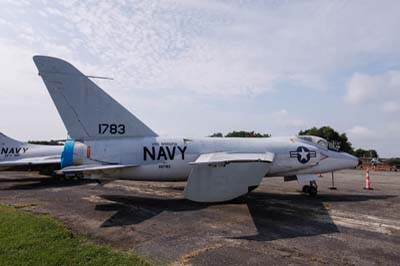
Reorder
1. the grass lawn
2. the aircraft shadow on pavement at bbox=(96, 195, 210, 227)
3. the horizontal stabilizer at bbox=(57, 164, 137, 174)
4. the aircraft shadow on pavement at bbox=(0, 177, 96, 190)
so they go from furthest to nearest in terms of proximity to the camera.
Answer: the aircraft shadow on pavement at bbox=(0, 177, 96, 190)
the horizontal stabilizer at bbox=(57, 164, 137, 174)
the aircraft shadow on pavement at bbox=(96, 195, 210, 227)
the grass lawn

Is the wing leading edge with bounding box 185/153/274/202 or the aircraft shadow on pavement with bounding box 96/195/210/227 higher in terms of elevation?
the wing leading edge with bounding box 185/153/274/202

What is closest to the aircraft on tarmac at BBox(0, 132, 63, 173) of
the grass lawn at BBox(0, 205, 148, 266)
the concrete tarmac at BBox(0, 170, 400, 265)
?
the concrete tarmac at BBox(0, 170, 400, 265)

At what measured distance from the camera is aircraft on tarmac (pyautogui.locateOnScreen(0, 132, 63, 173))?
16.2 meters

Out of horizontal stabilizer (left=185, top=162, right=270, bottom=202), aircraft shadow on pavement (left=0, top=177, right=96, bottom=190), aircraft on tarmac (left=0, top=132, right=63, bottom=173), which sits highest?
aircraft on tarmac (left=0, top=132, right=63, bottom=173)

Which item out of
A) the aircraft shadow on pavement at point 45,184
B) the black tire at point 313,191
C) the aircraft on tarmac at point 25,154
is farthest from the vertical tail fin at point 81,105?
the aircraft on tarmac at point 25,154

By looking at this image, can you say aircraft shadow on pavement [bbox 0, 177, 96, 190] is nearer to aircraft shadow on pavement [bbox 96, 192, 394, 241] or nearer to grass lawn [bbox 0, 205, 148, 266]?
aircraft shadow on pavement [bbox 96, 192, 394, 241]

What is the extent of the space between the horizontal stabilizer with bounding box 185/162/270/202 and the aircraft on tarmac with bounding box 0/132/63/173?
471 inches

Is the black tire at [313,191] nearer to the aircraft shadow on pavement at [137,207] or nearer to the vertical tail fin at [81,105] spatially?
the aircraft shadow on pavement at [137,207]

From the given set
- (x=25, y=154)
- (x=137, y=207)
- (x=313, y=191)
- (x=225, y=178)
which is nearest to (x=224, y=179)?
(x=225, y=178)

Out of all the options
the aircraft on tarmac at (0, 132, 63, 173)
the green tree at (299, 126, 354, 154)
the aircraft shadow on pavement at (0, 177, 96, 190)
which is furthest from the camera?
the green tree at (299, 126, 354, 154)

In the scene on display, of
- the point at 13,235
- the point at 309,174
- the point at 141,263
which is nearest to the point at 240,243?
the point at 141,263

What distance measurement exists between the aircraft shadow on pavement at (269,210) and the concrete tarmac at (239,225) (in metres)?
0.02

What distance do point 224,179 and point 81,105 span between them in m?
5.91

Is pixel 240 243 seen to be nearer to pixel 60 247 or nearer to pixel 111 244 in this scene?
pixel 111 244
